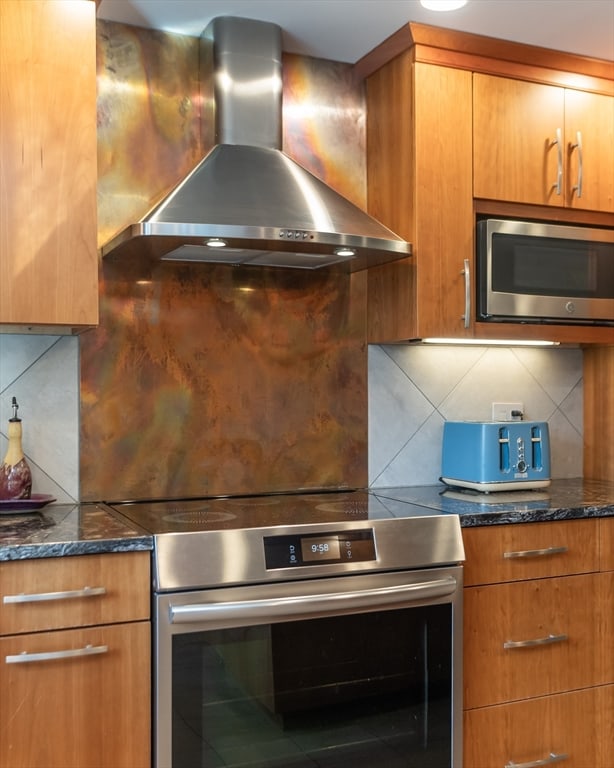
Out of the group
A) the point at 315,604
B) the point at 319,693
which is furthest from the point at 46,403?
the point at 319,693

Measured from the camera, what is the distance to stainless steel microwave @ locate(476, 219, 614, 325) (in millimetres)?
2615

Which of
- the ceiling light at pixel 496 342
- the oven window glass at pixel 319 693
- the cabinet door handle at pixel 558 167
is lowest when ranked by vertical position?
the oven window glass at pixel 319 693

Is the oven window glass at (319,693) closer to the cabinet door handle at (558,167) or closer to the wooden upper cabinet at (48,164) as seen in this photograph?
the wooden upper cabinet at (48,164)

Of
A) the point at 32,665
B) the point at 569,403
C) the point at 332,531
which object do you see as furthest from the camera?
the point at 569,403

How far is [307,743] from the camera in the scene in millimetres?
1995

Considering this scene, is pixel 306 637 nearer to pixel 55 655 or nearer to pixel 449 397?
pixel 55 655

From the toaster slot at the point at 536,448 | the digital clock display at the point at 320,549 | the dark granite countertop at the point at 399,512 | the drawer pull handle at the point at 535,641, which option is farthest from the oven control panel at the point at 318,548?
the toaster slot at the point at 536,448

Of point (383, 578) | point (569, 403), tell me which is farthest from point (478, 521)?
point (569, 403)

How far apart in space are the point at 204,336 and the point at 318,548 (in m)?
0.84

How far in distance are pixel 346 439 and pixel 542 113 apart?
1.22 m

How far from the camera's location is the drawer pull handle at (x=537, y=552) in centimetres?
228

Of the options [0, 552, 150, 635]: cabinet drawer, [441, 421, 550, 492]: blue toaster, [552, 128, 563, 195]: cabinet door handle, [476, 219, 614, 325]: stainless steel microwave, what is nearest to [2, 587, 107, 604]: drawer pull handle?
[0, 552, 150, 635]: cabinet drawer

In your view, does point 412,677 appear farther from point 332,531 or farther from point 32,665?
point 32,665

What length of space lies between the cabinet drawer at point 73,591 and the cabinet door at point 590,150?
6.05 ft
